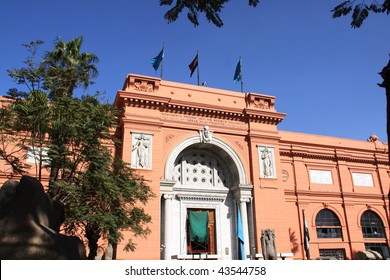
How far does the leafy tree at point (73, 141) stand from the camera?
38.6ft

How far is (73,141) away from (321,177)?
62.2 ft

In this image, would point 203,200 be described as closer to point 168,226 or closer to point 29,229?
point 168,226

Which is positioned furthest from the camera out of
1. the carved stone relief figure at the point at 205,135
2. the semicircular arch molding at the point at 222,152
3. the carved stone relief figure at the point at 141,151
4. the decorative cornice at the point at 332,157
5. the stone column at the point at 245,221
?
the decorative cornice at the point at 332,157

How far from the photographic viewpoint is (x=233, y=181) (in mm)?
22500

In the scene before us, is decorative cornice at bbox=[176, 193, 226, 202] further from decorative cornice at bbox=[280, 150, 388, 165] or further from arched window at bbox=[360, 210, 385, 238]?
arched window at bbox=[360, 210, 385, 238]

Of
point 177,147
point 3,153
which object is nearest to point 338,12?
point 3,153

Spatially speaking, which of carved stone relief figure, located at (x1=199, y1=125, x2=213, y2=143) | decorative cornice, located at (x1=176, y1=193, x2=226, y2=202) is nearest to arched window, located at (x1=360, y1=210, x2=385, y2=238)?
decorative cornice, located at (x1=176, y1=193, x2=226, y2=202)

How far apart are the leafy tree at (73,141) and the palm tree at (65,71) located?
38 mm

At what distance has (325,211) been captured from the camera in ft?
80.9

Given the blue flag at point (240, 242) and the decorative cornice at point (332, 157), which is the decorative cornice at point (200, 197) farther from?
the decorative cornice at point (332, 157)

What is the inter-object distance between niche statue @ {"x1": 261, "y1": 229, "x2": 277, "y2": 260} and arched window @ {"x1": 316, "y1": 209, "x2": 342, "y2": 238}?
23.9 ft

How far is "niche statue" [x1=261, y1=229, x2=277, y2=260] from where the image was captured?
1742cm

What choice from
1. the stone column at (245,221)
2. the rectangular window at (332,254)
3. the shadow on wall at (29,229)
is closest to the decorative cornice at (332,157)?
the stone column at (245,221)

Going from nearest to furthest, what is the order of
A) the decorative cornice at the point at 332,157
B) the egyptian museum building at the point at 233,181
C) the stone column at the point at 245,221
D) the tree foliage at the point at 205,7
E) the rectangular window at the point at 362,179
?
the tree foliage at the point at 205,7, the egyptian museum building at the point at 233,181, the stone column at the point at 245,221, the decorative cornice at the point at 332,157, the rectangular window at the point at 362,179
